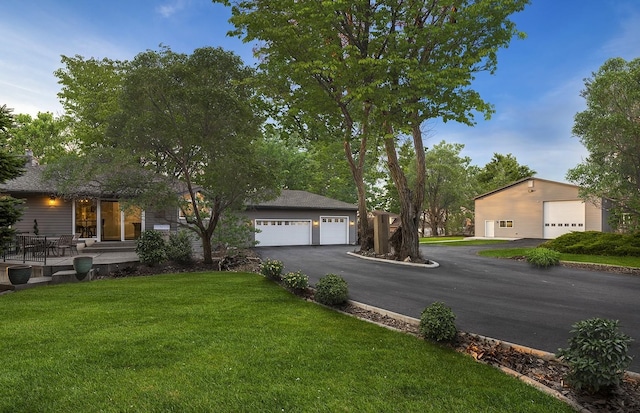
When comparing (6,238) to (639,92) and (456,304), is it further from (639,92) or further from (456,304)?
(639,92)

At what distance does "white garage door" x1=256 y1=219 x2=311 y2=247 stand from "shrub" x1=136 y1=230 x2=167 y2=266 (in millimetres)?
11133

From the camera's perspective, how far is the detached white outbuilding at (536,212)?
26688mm

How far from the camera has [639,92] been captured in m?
15.1

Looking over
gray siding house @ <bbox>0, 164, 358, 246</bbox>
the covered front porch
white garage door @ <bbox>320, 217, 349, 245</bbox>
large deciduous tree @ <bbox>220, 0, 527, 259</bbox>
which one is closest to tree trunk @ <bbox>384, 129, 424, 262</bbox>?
large deciduous tree @ <bbox>220, 0, 527, 259</bbox>

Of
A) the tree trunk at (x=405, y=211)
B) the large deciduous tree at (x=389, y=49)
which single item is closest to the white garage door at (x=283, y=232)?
the tree trunk at (x=405, y=211)

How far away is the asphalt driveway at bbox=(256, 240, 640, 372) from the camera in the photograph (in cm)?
630

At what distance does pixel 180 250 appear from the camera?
1399 cm

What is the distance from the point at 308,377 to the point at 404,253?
13.0 metres

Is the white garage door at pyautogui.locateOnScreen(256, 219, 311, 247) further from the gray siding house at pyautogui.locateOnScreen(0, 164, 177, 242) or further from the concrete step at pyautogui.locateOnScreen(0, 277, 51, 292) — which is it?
the concrete step at pyautogui.locateOnScreen(0, 277, 51, 292)

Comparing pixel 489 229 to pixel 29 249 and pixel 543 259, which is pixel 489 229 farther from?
pixel 29 249

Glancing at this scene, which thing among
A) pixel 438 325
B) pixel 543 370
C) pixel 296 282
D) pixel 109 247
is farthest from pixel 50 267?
pixel 543 370

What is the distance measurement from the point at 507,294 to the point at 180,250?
11.5m

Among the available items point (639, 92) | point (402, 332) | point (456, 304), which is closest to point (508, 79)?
point (639, 92)

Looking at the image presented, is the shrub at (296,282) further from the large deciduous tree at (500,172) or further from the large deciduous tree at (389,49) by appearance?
the large deciduous tree at (500,172)
